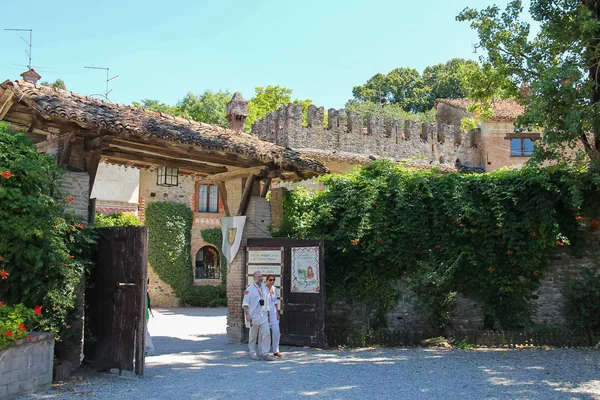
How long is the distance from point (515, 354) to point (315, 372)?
12.5 feet

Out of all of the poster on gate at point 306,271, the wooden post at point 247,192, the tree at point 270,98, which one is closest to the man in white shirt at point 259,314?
the poster on gate at point 306,271

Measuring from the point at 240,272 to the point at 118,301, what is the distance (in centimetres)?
360

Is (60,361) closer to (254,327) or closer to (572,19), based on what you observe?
(254,327)

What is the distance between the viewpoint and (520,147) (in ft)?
89.2

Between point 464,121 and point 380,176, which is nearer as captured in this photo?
point 380,176

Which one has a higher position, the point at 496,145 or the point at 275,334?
the point at 496,145

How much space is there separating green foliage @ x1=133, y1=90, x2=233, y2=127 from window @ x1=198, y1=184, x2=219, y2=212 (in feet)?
35.9

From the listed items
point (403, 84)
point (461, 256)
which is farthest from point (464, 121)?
point (403, 84)

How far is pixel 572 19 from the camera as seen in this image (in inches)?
412

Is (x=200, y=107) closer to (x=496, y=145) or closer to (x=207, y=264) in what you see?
(x=207, y=264)

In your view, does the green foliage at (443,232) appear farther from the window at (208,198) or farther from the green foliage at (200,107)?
the green foliage at (200,107)

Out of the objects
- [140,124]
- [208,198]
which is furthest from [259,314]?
[208,198]

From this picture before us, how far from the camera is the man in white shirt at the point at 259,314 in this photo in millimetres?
9211

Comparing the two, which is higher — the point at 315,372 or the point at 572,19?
the point at 572,19
